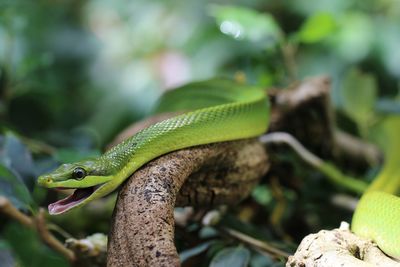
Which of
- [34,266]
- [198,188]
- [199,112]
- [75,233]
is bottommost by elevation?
[75,233]

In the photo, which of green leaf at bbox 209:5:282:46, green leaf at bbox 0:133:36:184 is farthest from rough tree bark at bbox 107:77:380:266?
green leaf at bbox 0:133:36:184

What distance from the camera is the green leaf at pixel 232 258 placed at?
1454mm

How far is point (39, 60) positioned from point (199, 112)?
1137 mm

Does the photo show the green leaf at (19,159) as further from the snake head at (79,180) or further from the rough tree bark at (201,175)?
the rough tree bark at (201,175)

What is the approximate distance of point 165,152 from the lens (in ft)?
4.88

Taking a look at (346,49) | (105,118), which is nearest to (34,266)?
(105,118)

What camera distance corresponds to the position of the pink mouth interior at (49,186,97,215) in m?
1.36

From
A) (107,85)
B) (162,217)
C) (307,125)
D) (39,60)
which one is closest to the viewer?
(162,217)

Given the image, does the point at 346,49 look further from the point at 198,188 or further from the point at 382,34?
the point at 198,188

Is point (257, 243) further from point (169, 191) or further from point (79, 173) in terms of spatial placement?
point (79, 173)

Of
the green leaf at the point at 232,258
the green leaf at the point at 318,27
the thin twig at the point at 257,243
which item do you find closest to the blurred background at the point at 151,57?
the green leaf at the point at 318,27

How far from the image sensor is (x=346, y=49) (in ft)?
12.0

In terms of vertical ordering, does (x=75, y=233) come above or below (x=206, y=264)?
below

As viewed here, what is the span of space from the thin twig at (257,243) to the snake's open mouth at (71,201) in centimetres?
50
